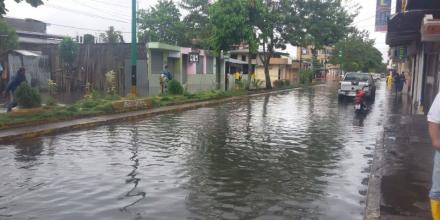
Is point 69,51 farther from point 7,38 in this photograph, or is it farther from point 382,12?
point 382,12

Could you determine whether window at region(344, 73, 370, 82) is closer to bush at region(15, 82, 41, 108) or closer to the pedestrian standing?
bush at region(15, 82, 41, 108)

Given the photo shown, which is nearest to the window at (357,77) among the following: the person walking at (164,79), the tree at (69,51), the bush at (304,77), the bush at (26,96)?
the person walking at (164,79)

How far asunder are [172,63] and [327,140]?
951 inches

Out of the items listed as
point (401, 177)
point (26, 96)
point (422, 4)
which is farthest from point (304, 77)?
point (401, 177)

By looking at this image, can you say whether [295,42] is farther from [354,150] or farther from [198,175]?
[198,175]

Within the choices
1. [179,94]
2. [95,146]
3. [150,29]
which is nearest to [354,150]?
[95,146]

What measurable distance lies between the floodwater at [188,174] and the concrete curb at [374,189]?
14 cm

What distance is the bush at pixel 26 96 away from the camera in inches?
562

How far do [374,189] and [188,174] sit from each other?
3.07m

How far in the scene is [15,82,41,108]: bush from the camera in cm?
1428

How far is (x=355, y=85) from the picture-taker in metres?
27.6

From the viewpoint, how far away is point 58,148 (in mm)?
10344

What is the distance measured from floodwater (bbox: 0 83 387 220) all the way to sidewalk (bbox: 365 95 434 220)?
0.25 m

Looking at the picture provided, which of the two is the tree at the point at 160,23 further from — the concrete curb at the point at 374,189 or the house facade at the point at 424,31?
the concrete curb at the point at 374,189
